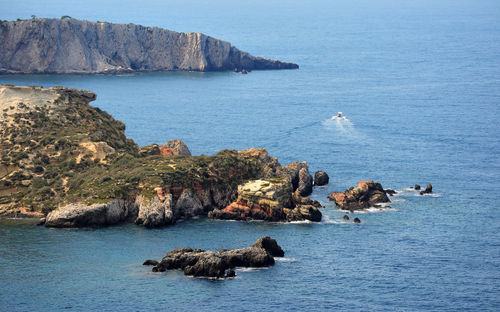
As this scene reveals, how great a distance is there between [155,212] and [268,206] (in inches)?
708

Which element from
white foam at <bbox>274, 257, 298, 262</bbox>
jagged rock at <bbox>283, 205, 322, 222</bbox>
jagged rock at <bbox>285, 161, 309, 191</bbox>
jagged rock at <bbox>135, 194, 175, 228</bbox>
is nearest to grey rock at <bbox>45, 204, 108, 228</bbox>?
jagged rock at <bbox>135, 194, 175, 228</bbox>

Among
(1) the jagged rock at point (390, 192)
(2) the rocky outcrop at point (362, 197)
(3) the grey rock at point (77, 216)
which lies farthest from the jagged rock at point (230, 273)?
(1) the jagged rock at point (390, 192)

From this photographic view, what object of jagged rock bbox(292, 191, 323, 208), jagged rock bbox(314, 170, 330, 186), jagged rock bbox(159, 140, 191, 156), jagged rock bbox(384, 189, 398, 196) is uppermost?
jagged rock bbox(159, 140, 191, 156)

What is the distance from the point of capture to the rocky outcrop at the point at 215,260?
97.5 m

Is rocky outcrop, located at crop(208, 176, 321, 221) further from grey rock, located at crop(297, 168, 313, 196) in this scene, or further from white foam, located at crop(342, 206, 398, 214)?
grey rock, located at crop(297, 168, 313, 196)

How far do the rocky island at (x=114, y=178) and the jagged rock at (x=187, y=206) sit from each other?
161 mm

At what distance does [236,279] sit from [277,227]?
2273 cm

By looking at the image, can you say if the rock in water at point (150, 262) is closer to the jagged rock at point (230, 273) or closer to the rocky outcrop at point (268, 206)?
the jagged rock at point (230, 273)

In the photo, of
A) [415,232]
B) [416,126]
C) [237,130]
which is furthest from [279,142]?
[415,232]

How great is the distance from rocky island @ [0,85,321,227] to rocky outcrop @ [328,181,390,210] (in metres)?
4.88

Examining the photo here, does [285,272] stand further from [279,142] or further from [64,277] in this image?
[279,142]

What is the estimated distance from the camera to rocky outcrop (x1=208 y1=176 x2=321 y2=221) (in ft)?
398

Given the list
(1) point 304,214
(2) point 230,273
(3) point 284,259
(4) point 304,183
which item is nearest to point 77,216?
(2) point 230,273

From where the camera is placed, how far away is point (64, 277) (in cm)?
9831
